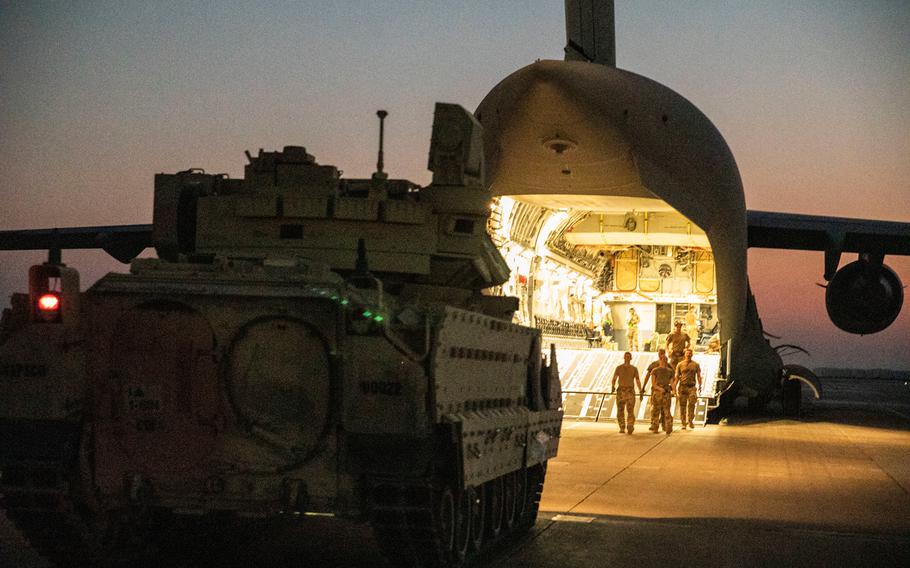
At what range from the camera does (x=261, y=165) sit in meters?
11.0

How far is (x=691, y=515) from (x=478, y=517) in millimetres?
3728

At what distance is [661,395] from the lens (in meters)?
26.6

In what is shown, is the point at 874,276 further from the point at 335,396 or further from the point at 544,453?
the point at 335,396

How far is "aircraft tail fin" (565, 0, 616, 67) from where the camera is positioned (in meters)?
33.9

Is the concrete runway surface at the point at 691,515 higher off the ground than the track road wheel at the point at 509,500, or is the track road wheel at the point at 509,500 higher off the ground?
the track road wheel at the point at 509,500

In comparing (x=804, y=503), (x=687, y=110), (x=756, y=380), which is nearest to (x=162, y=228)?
(x=804, y=503)

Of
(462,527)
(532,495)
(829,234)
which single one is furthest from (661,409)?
(462,527)

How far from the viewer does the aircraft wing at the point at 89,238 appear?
30922mm

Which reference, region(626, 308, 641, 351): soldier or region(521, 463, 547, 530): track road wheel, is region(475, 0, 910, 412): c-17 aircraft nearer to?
region(626, 308, 641, 351): soldier

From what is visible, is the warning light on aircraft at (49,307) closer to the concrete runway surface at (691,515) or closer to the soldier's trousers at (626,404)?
the concrete runway surface at (691,515)

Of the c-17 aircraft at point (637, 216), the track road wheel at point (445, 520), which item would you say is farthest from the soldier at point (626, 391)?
the track road wheel at point (445, 520)

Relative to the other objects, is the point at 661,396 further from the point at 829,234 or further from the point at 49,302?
the point at 49,302

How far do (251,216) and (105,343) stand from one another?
2.24 meters

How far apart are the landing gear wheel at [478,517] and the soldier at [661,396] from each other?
52.9 feet
